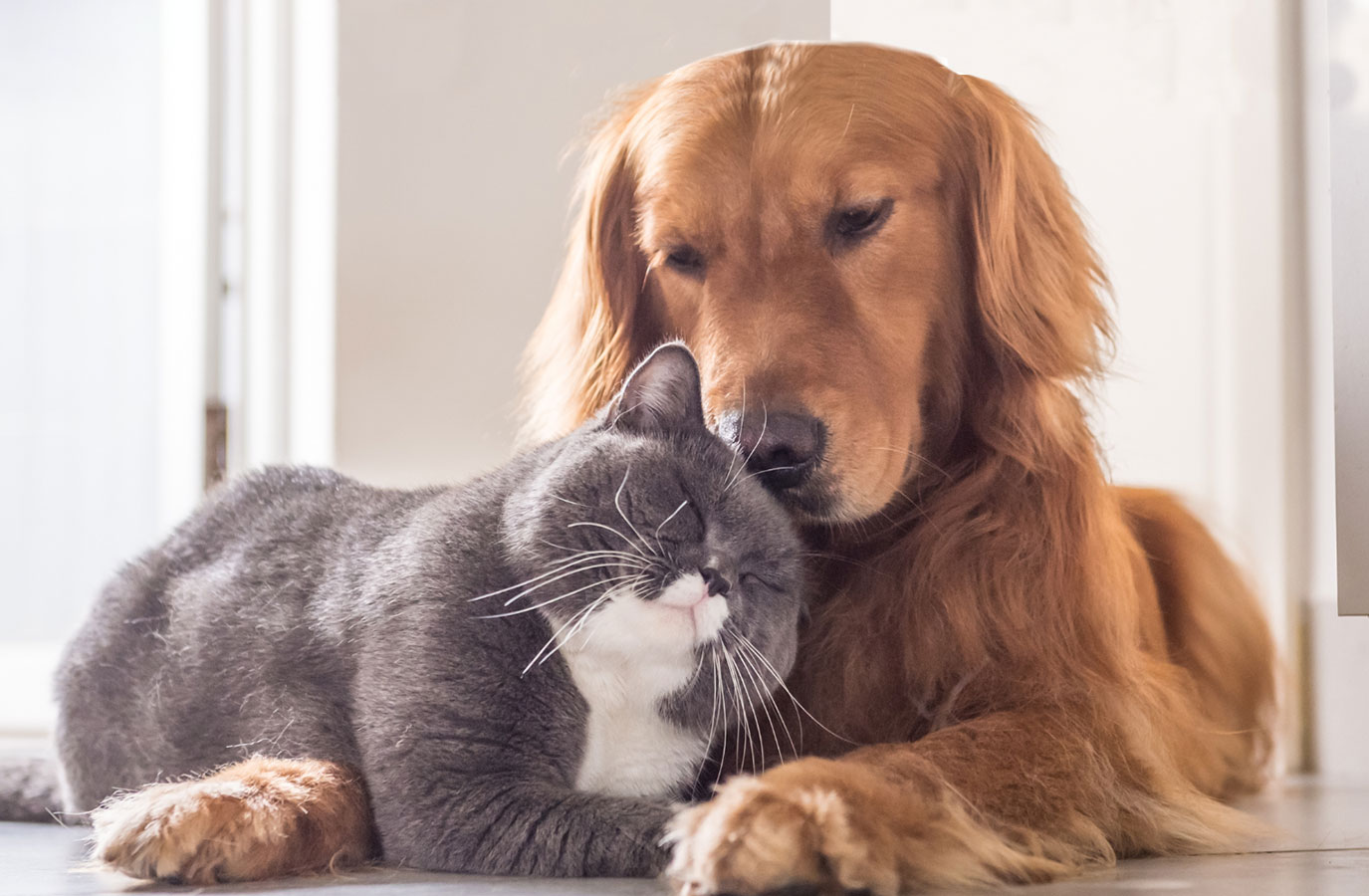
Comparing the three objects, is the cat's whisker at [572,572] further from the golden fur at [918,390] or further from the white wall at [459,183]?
the white wall at [459,183]

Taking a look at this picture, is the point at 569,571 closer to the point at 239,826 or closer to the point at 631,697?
the point at 631,697

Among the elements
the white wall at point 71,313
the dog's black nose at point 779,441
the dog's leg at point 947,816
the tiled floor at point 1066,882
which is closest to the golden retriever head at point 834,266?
the dog's black nose at point 779,441

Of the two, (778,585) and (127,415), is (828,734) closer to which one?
(778,585)

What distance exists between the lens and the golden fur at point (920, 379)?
1.14 m

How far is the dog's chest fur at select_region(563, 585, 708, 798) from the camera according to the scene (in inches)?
39.3

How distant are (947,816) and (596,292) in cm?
66

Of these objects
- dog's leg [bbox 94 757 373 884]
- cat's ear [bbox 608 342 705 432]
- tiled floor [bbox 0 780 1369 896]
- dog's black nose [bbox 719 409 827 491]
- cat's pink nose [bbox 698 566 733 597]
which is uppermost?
cat's ear [bbox 608 342 705 432]

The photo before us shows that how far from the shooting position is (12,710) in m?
2.36

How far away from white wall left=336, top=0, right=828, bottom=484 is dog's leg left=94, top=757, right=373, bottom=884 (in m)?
0.46

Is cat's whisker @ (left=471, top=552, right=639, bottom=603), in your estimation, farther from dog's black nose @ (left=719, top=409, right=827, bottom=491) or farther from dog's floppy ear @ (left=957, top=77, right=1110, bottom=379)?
dog's floppy ear @ (left=957, top=77, right=1110, bottom=379)

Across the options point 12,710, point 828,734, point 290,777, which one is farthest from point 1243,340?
point 12,710

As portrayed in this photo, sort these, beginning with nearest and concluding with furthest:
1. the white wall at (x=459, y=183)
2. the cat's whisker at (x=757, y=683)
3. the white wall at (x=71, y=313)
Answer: the cat's whisker at (x=757, y=683)
the white wall at (x=459, y=183)
the white wall at (x=71, y=313)

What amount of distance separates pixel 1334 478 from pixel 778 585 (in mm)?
744

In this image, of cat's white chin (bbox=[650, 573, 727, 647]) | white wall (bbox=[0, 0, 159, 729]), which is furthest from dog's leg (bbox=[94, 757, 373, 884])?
white wall (bbox=[0, 0, 159, 729])
